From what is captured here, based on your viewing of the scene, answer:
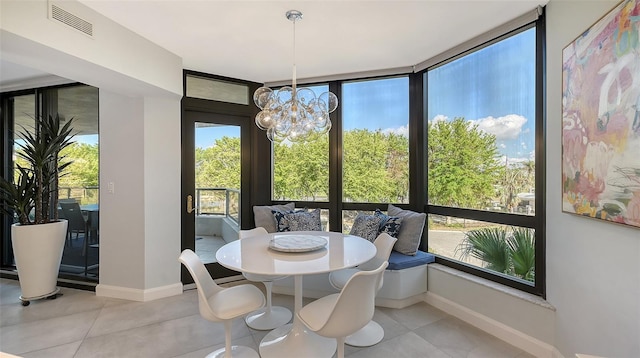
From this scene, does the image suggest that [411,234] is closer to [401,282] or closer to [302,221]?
[401,282]

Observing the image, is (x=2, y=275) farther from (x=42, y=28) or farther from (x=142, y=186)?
(x=42, y=28)

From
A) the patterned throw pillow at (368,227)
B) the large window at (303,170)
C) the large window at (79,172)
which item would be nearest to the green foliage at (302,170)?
the large window at (303,170)

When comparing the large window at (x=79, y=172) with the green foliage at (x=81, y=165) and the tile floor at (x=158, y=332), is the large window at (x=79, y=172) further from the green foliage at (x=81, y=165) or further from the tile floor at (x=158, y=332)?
the tile floor at (x=158, y=332)

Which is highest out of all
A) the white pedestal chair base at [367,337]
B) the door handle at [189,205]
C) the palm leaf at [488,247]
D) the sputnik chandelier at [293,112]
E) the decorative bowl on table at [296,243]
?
the sputnik chandelier at [293,112]

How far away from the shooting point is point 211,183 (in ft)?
11.9

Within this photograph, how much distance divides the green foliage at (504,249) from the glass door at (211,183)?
2723mm

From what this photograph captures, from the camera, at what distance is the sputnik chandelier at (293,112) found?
2.25 m

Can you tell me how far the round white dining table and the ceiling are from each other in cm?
177

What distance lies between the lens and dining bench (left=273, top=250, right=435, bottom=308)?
286cm

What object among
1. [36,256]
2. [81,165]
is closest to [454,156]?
[81,165]

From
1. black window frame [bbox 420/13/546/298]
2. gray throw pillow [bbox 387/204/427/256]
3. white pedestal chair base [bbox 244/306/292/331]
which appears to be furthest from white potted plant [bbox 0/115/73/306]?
black window frame [bbox 420/13/546/298]

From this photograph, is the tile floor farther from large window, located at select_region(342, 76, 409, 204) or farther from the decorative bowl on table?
large window, located at select_region(342, 76, 409, 204)

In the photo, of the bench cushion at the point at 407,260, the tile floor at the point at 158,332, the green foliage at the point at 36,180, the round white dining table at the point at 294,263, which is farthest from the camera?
the green foliage at the point at 36,180

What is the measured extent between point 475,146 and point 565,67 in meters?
1.01
